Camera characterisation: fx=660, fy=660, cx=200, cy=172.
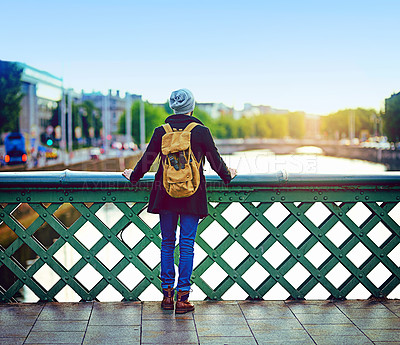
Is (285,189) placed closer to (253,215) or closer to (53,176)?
(253,215)

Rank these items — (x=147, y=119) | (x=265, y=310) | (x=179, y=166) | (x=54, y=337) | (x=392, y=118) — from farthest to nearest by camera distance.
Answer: (x=147, y=119) < (x=392, y=118) < (x=265, y=310) < (x=179, y=166) < (x=54, y=337)

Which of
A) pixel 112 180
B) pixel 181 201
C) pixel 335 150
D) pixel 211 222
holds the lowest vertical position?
pixel 335 150

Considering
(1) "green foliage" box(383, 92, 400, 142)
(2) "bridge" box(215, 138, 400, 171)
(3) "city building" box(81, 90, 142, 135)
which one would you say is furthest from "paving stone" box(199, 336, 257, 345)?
(3) "city building" box(81, 90, 142, 135)

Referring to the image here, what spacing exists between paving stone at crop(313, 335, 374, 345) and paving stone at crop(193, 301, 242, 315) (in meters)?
0.79

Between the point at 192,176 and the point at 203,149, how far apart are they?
23cm

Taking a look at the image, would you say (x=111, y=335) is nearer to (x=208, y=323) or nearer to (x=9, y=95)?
(x=208, y=323)

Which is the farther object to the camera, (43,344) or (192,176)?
(192,176)

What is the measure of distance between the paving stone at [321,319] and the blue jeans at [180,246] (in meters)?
0.87

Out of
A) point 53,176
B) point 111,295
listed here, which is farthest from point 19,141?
point 53,176

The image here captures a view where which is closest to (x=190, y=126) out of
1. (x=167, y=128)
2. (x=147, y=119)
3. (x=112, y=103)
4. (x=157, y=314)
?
(x=167, y=128)

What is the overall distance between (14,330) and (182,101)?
1985 millimetres

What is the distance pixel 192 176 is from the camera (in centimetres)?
470

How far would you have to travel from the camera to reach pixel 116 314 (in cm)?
486

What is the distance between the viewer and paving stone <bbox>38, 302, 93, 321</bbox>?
478 centimetres
